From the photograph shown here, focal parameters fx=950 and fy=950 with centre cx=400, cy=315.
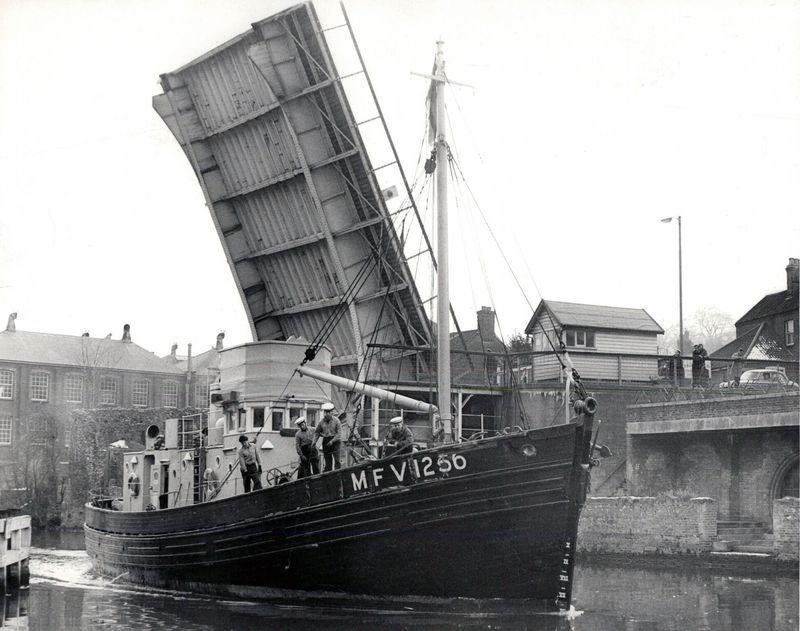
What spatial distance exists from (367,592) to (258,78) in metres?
10.0

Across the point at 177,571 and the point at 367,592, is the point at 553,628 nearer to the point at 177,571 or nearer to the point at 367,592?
the point at 367,592

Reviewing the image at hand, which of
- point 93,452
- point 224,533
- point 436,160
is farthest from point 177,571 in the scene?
point 93,452

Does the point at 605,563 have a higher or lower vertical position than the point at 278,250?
lower

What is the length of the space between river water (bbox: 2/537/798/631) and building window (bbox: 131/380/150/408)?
2820 cm

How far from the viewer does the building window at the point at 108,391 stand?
4350 cm

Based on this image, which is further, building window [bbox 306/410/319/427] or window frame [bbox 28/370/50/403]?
window frame [bbox 28/370/50/403]

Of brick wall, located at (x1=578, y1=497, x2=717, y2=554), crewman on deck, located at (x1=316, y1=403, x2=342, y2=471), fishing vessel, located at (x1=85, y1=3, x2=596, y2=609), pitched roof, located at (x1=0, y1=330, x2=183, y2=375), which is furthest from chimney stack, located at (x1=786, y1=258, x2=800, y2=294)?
pitched roof, located at (x1=0, y1=330, x2=183, y2=375)

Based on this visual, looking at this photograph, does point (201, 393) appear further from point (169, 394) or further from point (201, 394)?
point (169, 394)

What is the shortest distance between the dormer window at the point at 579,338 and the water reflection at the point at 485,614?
34.0 ft

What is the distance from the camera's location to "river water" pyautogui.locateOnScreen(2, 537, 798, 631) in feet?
37.9

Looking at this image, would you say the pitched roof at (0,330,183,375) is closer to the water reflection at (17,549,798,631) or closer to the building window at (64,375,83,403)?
the building window at (64,375,83,403)

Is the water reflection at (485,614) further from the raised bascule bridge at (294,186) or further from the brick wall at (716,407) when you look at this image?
the raised bascule bridge at (294,186)

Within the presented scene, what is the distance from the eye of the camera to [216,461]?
15492 millimetres

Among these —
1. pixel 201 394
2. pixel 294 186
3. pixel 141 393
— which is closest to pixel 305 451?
pixel 294 186
